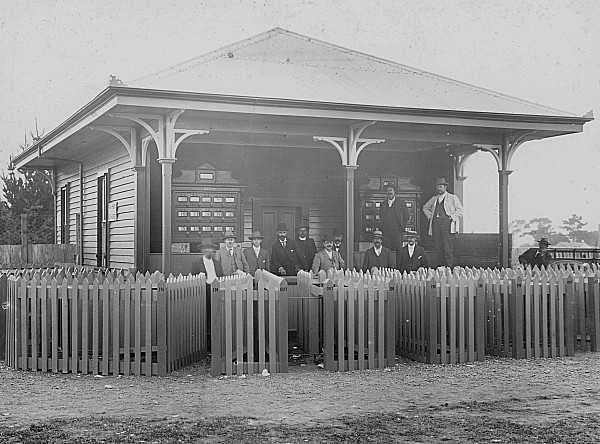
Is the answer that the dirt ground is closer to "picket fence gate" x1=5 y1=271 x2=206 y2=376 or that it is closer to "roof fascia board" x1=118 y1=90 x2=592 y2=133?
"picket fence gate" x1=5 y1=271 x2=206 y2=376

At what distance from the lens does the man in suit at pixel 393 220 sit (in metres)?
19.0

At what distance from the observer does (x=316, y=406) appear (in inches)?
329

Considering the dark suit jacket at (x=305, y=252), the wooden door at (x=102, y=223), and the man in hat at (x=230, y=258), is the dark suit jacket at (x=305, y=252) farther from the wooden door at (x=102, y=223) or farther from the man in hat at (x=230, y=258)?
the wooden door at (x=102, y=223)

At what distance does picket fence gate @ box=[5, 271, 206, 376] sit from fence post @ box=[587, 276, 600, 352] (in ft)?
21.8

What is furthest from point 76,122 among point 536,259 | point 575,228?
point 575,228

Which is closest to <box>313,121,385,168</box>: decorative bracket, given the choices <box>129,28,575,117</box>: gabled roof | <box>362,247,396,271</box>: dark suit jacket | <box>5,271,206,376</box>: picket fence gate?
<box>129,28,575,117</box>: gabled roof

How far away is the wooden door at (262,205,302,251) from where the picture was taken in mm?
20906

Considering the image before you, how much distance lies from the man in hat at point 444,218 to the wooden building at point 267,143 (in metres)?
1.07

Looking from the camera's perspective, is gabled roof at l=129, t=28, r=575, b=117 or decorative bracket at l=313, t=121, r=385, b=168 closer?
gabled roof at l=129, t=28, r=575, b=117

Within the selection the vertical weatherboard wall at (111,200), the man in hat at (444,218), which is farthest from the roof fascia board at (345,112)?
the vertical weatherboard wall at (111,200)

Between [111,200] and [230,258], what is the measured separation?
743 centimetres

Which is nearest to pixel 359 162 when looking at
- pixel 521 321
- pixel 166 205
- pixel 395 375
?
pixel 166 205

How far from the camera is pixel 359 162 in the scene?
849 inches

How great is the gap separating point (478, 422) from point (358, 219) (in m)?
14.1
